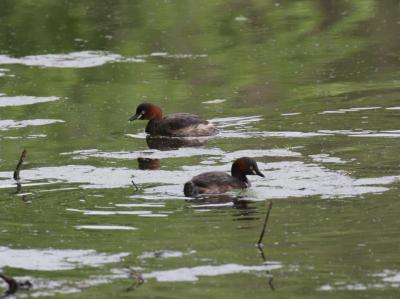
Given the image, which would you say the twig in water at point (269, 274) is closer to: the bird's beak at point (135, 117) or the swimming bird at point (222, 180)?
the swimming bird at point (222, 180)

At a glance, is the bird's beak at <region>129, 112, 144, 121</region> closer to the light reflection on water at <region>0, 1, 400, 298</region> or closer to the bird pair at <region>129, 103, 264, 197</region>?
the bird pair at <region>129, 103, 264, 197</region>

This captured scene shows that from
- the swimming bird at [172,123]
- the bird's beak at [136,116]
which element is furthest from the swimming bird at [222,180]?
the bird's beak at [136,116]

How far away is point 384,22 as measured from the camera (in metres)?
28.0

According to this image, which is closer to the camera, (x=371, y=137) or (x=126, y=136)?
(x=371, y=137)

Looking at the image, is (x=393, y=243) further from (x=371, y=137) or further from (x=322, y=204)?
(x=371, y=137)

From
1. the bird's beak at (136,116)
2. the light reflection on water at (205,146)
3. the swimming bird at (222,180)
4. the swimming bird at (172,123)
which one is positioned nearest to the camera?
the light reflection on water at (205,146)

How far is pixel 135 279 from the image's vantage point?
36.6ft

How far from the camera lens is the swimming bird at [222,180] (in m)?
14.8

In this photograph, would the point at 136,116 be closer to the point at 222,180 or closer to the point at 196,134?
the point at 196,134

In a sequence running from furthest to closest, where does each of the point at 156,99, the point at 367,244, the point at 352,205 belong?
the point at 156,99
the point at 352,205
the point at 367,244

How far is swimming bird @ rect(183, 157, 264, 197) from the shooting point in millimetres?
14836

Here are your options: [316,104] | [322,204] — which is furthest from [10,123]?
[322,204]

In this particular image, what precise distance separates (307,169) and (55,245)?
4089 millimetres

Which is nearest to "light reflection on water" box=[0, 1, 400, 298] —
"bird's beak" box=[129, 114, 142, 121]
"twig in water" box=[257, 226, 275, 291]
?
"twig in water" box=[257, 226, 275, 291]
